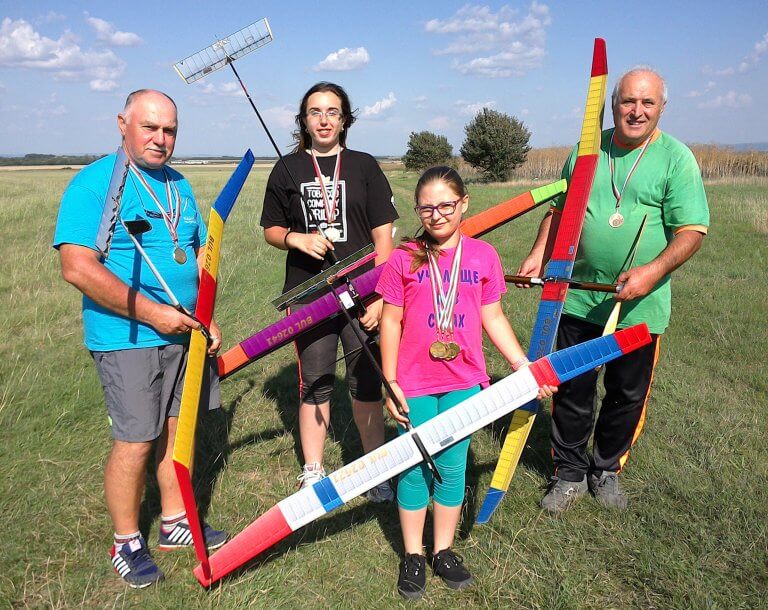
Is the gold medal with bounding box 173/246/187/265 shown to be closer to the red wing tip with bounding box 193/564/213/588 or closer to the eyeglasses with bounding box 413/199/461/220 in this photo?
the eyeglasses with bounding box 413/199/461/220

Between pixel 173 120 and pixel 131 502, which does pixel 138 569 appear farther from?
pixel 173 120

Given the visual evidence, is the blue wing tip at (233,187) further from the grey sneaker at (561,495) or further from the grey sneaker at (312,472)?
the grey sneaker at (561,495)

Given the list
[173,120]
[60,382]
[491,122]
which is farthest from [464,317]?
[491,122]

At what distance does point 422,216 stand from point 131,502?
2038 mm

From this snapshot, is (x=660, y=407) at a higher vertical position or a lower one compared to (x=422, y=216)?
lower

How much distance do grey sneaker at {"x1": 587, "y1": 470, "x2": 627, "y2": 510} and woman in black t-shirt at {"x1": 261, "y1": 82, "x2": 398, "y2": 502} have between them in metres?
1.32

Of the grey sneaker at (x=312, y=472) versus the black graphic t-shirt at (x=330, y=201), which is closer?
the black graphic t-shirt at (x=330, y=201)

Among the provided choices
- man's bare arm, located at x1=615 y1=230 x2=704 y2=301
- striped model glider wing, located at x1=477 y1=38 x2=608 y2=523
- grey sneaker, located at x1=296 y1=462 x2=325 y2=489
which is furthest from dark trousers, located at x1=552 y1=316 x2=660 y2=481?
grey sneaker, located at x1=296 y1=462 x2=325 y2=489

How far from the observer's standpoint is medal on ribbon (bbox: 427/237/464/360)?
2.73 metres

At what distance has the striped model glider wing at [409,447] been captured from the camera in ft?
8.87

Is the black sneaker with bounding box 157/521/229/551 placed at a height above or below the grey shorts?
below

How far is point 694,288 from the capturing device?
845 cm

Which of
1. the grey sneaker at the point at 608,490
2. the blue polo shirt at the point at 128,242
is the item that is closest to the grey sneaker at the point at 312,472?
the blue polo shirt at the point at 128,242

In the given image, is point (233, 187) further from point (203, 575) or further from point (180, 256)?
point (203, 575)
